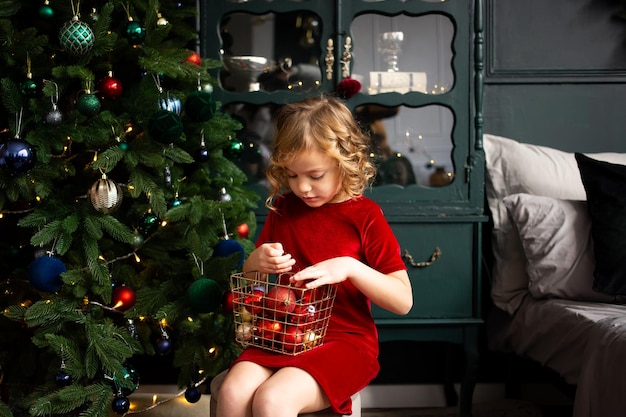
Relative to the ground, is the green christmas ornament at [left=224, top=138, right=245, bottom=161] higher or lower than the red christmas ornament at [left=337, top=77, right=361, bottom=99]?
lower

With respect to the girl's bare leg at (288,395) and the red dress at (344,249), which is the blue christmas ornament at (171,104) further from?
the girl's bare leg at (288,395)

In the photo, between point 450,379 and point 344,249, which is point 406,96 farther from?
point 450,379

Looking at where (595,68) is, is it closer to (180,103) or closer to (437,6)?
(437,6)

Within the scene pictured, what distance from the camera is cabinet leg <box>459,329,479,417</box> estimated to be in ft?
7.65

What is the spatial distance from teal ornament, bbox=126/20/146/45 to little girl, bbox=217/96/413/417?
0.50 meters

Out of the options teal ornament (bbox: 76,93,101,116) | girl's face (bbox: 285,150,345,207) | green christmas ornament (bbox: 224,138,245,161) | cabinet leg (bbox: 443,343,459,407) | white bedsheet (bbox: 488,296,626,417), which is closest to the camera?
girl's face (bbox: 285,150,345,207)

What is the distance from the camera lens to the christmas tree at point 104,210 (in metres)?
1.77

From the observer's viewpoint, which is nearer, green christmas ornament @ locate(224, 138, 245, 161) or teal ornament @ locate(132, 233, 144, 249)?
teal ornament @ locate(132, 233, 144, 249)

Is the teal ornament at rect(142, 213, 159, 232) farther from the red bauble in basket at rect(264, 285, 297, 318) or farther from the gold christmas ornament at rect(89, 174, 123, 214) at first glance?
the red bauble in basket at rect(264, 285, 297, 318)

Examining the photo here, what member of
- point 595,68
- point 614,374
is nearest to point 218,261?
point 614,374

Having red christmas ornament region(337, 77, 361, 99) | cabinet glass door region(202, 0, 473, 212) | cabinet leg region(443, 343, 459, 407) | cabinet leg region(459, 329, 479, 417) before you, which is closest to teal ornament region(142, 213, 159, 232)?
cabinet glass door region(202, 0, 473, 212)

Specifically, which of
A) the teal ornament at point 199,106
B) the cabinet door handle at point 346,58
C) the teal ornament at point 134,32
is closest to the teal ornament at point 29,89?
the teal ornament at point 134,32

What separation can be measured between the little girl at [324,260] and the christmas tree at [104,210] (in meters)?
0.26

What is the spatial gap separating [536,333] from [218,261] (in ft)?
3.34
